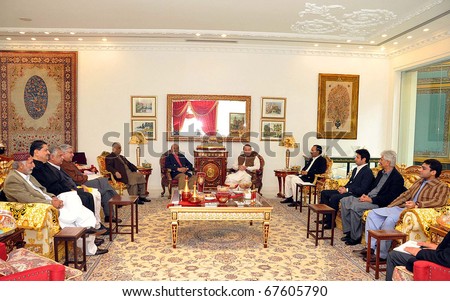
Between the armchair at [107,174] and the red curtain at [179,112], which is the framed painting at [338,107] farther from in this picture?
the armchair at [107,174]

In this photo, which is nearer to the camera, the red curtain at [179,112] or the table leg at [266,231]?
the table leg at [266,231]

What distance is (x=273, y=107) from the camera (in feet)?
32.2

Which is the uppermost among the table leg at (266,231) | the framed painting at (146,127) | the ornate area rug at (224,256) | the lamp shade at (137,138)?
the framed painting at (146,127)

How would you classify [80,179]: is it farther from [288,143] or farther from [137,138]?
[288,143]

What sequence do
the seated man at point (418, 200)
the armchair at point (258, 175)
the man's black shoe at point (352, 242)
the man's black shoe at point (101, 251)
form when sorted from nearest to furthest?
1. the seated man at point (418, 200)
2. the man's black shoe at point (101, 251)
3. the man's black shoe at point (352, 242)
4. the armchair at point (258, 175)

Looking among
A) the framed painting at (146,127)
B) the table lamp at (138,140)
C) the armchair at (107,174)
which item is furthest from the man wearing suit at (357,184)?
the framed painting at (146,127)

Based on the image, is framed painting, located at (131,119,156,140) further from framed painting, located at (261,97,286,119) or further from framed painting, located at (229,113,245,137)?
framed painting, located at (261,97,286,119)

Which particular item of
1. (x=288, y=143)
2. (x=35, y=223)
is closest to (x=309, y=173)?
(x=288, y=143)

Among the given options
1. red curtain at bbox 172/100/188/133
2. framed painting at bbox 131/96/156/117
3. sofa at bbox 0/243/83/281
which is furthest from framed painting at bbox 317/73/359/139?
sofa at bbox 0/243/83/281

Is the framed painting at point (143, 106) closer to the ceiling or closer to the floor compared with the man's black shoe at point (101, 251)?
closer to the ceiling

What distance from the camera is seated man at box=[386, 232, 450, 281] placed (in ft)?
9.83

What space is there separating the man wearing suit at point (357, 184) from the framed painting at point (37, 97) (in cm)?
681

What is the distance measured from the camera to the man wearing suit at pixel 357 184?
6.12m

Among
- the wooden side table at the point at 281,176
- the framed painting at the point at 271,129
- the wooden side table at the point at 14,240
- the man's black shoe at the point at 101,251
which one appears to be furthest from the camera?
the framed painting at the point at 271,129
